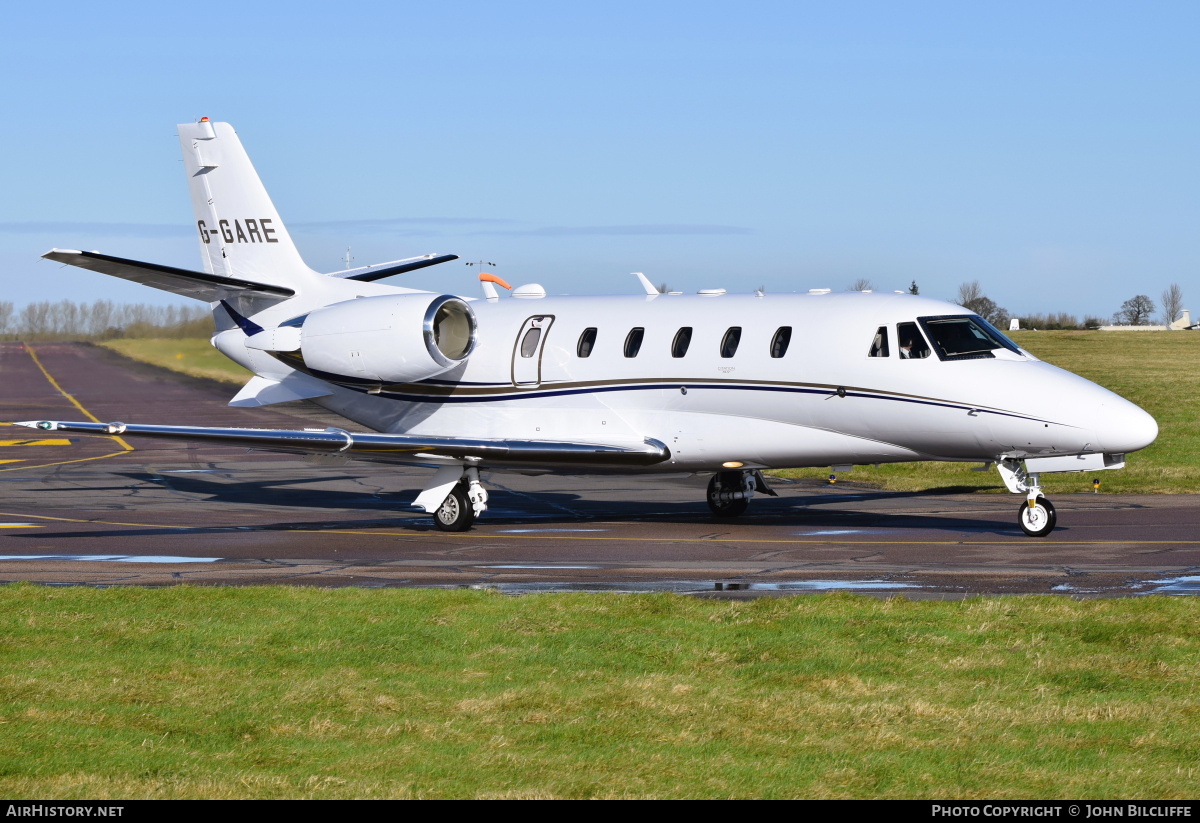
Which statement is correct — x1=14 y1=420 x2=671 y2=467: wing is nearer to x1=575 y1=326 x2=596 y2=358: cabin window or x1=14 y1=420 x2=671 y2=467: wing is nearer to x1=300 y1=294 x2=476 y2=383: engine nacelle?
x1=575 y1=326 x2=596 y2=358: cabin window

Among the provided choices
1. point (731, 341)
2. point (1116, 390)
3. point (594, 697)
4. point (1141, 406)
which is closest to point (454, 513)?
point (731, 341)

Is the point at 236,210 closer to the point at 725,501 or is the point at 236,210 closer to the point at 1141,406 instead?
the point at 725,501

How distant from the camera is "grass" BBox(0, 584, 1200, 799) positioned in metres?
7.36

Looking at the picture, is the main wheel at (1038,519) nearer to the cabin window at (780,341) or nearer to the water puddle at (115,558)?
the cabin window at (780,341)

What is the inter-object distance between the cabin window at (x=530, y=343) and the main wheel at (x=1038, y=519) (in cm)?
789

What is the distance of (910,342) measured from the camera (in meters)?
18.4

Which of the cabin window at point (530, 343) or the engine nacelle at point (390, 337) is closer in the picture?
the engine nacelle at point (390, 337)

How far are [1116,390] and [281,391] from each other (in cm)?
3406

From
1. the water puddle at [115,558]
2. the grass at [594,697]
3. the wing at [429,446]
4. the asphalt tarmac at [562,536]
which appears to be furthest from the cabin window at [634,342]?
the grass at [594,697]

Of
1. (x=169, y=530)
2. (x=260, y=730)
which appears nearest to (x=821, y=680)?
(x=260, y=730)

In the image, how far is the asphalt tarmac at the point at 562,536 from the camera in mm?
14812

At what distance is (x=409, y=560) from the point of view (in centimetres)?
1678

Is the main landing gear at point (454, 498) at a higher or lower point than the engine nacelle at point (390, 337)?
lower

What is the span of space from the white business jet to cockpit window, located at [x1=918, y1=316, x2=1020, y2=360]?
28mm
